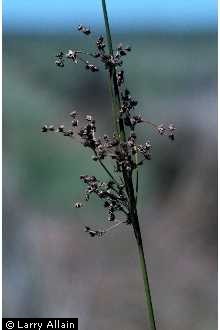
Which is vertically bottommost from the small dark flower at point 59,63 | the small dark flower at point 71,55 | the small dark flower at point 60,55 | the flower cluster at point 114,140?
the flower cluster at point 114,140

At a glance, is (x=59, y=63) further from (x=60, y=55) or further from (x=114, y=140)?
(x=114, y=140)

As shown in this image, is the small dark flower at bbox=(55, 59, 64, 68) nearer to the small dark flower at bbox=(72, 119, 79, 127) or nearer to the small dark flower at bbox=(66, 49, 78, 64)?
the small dark flower at bbox=(66, 49, 78, 64)

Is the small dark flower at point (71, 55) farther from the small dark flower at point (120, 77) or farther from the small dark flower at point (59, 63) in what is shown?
the small dark flower at point (120, 77)

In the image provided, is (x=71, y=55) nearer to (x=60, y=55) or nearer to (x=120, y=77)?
(x=60, y=55)

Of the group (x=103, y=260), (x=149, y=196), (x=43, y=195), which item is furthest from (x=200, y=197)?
(x=43, y=195)

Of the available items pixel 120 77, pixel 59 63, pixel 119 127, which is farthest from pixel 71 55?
pixel 119 127

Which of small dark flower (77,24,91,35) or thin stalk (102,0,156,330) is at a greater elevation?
small dark flower (77,24,91,35)

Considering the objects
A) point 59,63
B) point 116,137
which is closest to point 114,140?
point 116,137

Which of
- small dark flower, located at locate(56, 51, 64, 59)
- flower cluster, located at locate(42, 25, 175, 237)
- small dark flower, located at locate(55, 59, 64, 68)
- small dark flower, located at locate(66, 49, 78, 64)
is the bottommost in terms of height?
flower cluster, located at locate(42, 25, 175, 237)

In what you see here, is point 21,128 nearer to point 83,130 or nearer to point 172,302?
point 172,302

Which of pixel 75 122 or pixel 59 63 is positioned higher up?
Result: pixel 59 63

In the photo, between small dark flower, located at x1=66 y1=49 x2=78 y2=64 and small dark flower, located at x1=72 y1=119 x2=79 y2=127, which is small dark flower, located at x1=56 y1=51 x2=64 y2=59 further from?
small dark flower, located at x1=72 y1=119 x2=79 y2=127
